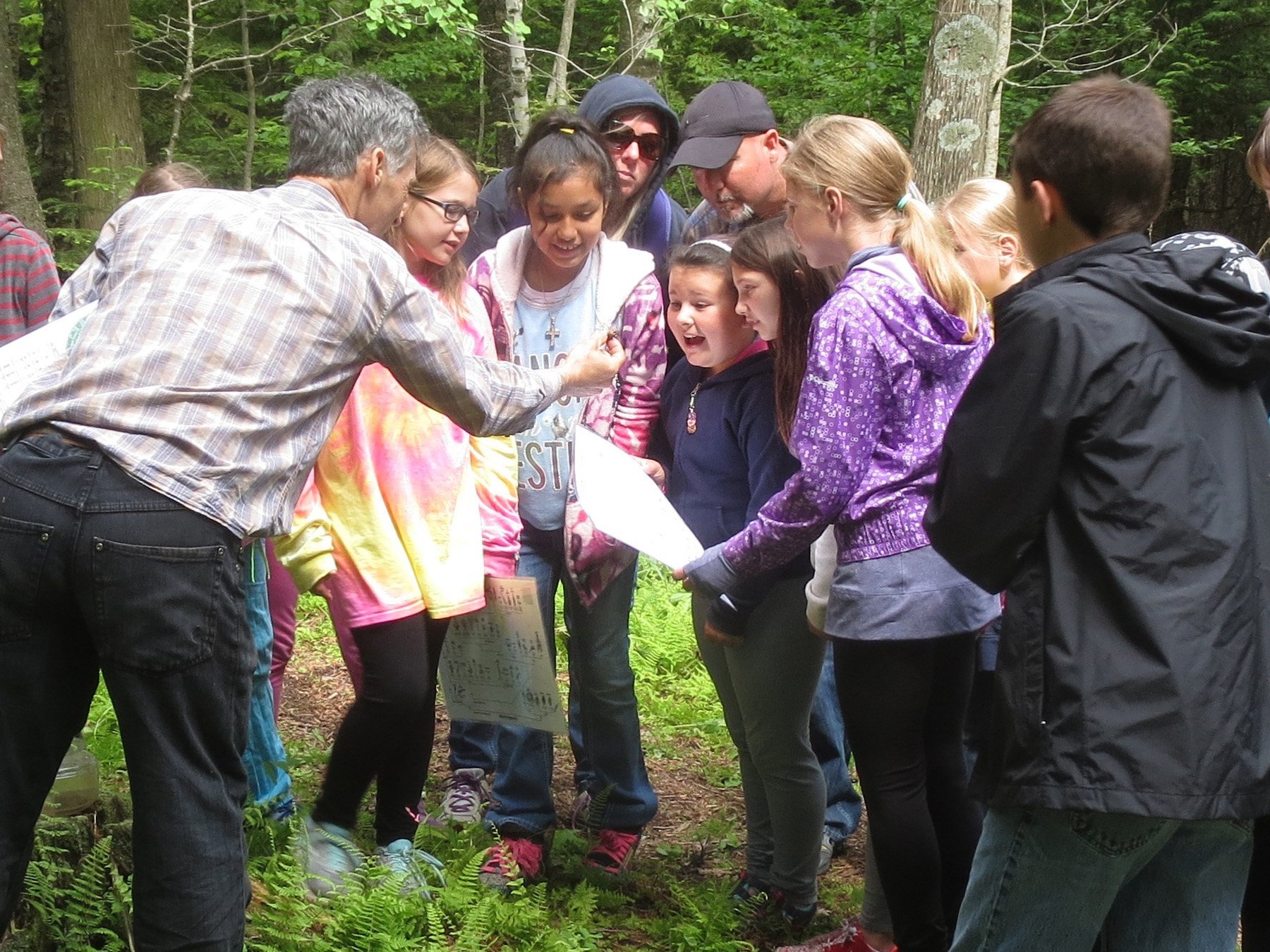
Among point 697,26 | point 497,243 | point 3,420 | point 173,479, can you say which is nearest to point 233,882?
point 173,479

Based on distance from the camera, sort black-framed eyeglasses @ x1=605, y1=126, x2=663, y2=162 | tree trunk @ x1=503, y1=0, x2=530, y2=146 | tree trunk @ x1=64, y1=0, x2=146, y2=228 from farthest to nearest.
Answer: tree trunk @ x1=64, y1=0, x2=146, y2=228
tree trunk @ x1=503, y1=0, x2=530, y2=146
black-framed eyeglasses @ x1=605, y1=126, x2=663, y2=162

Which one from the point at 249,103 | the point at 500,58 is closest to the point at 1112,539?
the point at 500,58

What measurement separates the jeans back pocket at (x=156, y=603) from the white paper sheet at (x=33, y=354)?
57cm

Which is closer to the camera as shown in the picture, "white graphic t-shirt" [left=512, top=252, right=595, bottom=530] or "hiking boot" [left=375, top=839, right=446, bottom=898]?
"hiking boot" [left=375, top=839, right=446, bottom=898]

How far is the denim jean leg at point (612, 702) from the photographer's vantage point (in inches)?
155

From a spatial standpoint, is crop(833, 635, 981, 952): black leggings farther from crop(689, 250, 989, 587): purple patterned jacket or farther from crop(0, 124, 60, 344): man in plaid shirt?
crop(0, 124, 60, 344): man in plaid shirt

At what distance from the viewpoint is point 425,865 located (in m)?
3.56

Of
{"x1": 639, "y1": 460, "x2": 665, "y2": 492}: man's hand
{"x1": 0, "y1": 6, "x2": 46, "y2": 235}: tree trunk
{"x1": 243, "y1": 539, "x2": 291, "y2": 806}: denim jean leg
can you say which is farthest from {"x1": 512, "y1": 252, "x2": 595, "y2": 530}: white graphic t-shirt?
{"x1": 0, "y1": 6, "x2": 46, "y2": 235}: tree trunk

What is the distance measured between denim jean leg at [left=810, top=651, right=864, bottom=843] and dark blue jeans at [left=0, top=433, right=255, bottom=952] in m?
2.37

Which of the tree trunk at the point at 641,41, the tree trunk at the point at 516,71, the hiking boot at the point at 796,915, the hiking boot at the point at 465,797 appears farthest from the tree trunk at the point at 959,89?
the hiking boot at the point at 796,915

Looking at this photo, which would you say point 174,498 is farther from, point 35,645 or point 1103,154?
point 1103,154

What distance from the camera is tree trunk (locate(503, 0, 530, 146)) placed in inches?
350

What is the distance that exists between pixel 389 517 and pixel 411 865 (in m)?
1.03

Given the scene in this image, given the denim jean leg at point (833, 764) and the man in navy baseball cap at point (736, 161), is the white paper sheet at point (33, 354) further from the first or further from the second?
the denim jean leg at point (833, 764)
